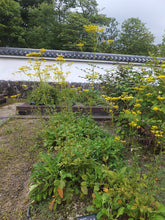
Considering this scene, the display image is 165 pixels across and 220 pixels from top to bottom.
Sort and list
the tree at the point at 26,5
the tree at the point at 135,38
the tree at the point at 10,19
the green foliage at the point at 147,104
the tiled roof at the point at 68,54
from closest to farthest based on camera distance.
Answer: the green foliage at the point at 147,104, the tiled roof at the point at 68,54, the tree at the point at 10,19, the tree at the point at 26,5, the tree at the point at 135,38

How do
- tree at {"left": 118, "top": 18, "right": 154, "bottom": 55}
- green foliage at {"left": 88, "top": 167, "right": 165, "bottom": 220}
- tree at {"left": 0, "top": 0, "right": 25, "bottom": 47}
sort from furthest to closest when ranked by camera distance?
tree at {"left": 118, "top": 18, "right": 154, "bottom": 55} < tree at {"left": 0, "top": 0, "right": 25, "bottom": 47} < green foliage at {"left": 88, "top": 167, "right": 165, "bottom": 220}

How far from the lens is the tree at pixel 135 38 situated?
13680 mm

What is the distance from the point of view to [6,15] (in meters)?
9.06

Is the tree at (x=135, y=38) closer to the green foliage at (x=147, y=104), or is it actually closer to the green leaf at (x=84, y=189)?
the green foliage at (x=147, y=104)

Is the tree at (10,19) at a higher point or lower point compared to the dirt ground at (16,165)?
higher

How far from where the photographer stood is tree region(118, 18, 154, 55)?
13.7 metres

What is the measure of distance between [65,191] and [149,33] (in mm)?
16586

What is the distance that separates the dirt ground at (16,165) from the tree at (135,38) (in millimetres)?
13739

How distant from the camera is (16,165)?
2004 mm

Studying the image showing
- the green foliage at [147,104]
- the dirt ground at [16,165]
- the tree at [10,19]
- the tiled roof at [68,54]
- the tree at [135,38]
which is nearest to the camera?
the green foliage at [147,104]

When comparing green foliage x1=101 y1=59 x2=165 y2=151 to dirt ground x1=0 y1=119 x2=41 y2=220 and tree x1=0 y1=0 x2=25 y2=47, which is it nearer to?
dirt ground x1=0 y1=119 x2=41 y2=220

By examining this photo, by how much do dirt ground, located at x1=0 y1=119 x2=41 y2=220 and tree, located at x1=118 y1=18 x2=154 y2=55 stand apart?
541 inches

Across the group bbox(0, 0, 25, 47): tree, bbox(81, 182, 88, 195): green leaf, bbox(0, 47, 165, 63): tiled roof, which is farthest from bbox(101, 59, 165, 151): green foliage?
bbox(0, 0, 25, 47): tree

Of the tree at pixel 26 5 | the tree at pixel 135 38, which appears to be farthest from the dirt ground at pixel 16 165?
the tree at pixel 135 38
